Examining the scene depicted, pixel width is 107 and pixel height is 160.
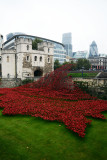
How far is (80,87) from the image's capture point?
1593 centimetres

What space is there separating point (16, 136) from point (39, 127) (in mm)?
1283

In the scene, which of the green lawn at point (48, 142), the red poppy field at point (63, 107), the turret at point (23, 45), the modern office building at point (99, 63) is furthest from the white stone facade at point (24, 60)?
the modern office building at point (99, 63)

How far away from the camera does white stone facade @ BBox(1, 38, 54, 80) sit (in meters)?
28.9

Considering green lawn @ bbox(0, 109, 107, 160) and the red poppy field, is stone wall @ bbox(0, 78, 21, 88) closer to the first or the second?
the red poppy field

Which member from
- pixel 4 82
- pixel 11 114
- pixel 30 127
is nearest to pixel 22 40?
pixel 4 82

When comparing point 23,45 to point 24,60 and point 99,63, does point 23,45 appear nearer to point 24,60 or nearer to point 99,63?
point 24,60

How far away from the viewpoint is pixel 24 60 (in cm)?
2898

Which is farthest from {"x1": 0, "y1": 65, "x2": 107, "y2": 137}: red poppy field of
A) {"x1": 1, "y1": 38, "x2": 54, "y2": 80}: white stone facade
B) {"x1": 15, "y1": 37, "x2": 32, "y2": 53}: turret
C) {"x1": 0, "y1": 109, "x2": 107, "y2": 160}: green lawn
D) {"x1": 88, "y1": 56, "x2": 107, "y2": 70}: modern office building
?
{"x1": 88, "y1": 56, "x2": 107, "y2": 70}: modern office building

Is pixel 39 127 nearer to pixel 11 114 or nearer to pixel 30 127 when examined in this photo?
pixel 30 127

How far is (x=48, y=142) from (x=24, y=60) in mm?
24849

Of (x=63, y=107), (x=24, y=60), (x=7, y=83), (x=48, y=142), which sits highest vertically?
(x=24, y=60)

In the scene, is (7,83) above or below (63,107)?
above

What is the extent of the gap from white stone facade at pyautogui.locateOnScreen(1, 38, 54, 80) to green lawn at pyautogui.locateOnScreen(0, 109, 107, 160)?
2156 centimetres

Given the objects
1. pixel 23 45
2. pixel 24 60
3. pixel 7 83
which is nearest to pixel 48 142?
pixel 7 83
